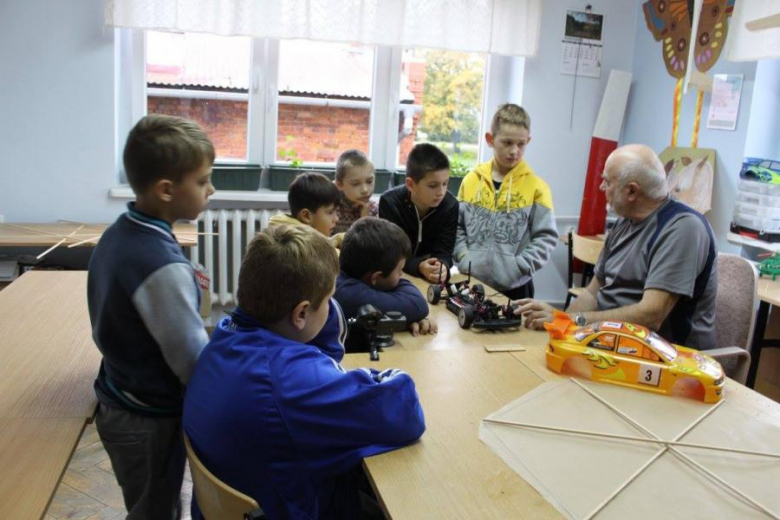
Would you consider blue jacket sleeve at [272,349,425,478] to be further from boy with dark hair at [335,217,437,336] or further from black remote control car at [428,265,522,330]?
black remote control car at [428,265,522,330]

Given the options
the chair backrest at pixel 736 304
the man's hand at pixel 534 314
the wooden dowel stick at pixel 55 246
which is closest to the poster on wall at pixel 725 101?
the chair backrest at pixel 736 304

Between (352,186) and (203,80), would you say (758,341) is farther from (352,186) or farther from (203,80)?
(203,80)

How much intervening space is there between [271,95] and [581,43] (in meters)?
2.17

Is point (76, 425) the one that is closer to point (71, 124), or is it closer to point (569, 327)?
point (569, 327)

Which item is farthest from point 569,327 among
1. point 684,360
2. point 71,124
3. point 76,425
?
point 71,124

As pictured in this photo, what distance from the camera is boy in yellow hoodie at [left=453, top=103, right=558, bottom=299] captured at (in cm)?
281

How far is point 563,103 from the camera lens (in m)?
4.50

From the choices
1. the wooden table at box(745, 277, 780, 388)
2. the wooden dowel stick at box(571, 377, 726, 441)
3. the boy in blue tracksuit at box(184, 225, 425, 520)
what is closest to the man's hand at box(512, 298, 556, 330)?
the wooden dowel stick at box(571, 377, 726, 441)

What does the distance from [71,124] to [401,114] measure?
2.11m

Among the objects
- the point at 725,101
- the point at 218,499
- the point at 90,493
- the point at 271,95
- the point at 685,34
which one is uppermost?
the point at 685,34

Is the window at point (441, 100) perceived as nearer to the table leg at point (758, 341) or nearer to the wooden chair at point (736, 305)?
the table leg at point (758, 341)

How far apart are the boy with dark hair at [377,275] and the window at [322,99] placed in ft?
8.15

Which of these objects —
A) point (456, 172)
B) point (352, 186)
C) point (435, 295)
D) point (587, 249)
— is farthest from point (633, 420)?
point (456, 172)

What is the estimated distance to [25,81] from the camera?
3646 mm
